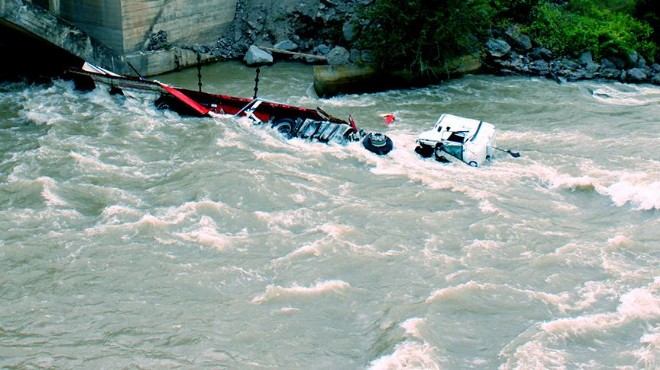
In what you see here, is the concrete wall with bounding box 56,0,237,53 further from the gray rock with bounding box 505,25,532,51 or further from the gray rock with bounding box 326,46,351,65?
the gray rock with bounding box 505,25,532,51

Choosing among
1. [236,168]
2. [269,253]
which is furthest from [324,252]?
[236,168]

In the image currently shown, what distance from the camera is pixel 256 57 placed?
97.3 ft

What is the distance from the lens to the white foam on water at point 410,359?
1292 centimetres

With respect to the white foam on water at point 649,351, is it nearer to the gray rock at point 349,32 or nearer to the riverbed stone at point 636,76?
the riverbed stone at point 636,76

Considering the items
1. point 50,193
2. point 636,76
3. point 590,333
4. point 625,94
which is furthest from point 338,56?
point 590,333

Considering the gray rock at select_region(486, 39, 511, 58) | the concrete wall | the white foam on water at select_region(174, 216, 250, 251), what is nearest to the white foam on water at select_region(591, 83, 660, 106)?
the gray rock at select_region(486, 39, 511, 58)

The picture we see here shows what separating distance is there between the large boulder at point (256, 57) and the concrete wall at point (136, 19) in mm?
2256

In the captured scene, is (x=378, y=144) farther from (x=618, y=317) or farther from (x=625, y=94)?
(x=625, y=94)

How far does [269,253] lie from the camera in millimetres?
16281

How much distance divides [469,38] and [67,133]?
14.2 meters

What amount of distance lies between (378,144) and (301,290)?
23.8ft

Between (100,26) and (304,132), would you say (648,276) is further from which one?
(100,26)

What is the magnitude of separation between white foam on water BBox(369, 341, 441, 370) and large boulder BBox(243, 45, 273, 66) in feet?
59.3

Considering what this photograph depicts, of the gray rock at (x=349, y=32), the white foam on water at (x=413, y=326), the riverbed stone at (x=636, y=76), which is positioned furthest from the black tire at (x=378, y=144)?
the riverbed stone at (x=636, y=76)
